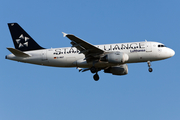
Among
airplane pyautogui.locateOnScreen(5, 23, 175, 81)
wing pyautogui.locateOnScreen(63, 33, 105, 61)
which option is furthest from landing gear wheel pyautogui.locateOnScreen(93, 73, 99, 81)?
wing pyautogui.locateOnScreen(63, 33, 105, 61)

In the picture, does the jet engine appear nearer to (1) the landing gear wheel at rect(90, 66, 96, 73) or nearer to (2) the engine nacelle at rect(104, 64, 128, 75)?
(1) the landing gear wheel at rect(90, 66, 96, 73)

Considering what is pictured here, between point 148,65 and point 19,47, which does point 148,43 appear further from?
point 19,47

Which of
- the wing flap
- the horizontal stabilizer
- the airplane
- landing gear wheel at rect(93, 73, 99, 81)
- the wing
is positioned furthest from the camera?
landing gear wheel at rect(93, 73, 99, 81)

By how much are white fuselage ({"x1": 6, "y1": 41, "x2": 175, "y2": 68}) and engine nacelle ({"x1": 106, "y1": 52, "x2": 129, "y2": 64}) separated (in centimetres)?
148

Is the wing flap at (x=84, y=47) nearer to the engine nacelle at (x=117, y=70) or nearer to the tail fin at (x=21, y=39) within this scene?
the engine nacelle at (x=117, y=70)

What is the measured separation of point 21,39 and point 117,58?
15701 mm

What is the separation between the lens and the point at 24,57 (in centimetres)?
4184

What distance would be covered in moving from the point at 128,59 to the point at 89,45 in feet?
18.7

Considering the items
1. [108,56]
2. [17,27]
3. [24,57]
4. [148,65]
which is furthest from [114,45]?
[17,27]

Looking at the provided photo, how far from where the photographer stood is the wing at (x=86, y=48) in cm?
3634

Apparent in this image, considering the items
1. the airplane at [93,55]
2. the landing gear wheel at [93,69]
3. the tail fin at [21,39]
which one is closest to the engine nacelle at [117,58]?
the airplane at [93,55]

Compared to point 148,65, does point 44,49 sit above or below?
above

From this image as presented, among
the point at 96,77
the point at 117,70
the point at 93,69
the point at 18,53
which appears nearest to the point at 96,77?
the point at 96,77

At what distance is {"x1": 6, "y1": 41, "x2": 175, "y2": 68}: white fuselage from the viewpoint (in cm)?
3925
